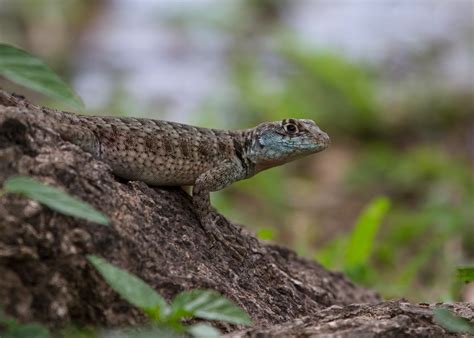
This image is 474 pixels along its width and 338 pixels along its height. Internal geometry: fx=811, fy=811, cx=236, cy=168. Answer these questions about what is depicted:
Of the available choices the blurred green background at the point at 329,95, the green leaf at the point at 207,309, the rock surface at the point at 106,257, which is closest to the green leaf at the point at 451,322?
the rock surface at the point at 106,257

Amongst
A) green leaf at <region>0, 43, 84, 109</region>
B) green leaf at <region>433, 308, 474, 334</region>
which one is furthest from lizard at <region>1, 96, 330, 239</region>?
green leaf at <region>433, 308, 474, 334</region>

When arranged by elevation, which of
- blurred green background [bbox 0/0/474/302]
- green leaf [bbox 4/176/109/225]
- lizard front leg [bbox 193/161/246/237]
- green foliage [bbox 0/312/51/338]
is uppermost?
blurred green background [bbox 0/0/474/302]

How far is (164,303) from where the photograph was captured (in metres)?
3.20

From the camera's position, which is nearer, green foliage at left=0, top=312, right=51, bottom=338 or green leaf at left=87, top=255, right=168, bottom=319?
green foliage at left=0, top=312, right=51, bottom=338

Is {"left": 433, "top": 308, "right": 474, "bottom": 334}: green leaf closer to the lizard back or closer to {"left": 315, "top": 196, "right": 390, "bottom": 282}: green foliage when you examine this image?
the lizard back

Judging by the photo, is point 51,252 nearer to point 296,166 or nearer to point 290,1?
point 296,166

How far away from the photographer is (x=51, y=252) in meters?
3.40

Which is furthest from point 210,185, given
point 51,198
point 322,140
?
point 51,198

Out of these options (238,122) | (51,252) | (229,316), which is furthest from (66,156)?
(238,122)

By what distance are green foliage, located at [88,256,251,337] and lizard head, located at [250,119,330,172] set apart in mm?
2727

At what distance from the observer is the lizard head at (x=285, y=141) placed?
584cm

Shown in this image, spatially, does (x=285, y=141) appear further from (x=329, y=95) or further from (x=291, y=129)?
(x=329, y=95)

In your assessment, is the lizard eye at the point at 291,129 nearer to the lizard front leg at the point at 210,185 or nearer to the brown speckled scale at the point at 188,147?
the brown speckled scale at the point at 188,147

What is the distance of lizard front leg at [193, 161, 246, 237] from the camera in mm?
4871
